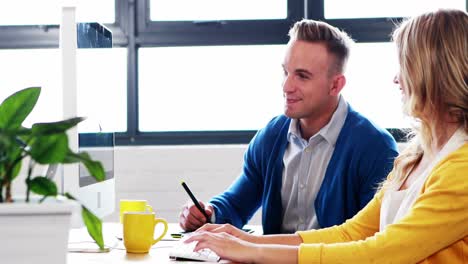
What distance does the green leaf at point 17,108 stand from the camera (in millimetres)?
979

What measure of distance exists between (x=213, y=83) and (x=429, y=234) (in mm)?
2494

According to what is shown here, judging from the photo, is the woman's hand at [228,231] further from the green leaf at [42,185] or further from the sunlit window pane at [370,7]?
the sunlit window pane at [370,7]

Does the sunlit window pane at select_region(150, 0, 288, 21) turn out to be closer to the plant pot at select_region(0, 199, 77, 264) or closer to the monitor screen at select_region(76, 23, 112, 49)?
the monitor screen at select_region(76, 23, 112, 49)

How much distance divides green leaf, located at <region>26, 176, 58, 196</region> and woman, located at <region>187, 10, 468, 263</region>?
0.67 meters

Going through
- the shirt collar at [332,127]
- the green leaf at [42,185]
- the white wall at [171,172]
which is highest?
the green leaf at [42,185]

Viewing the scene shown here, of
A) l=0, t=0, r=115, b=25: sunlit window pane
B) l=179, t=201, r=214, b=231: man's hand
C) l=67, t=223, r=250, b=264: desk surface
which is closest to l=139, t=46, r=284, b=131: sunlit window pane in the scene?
l=0, t=0, r=115, b=25: sunlit window pane

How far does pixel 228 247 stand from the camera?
60.4 inches

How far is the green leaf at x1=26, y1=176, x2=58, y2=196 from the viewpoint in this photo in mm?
909

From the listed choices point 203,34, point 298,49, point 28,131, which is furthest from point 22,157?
point 203,34

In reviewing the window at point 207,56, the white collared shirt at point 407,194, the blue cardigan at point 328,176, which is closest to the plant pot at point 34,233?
the white collared shirt at point 407,194

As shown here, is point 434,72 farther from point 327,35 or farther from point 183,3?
point 183,3

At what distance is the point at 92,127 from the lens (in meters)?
1.89

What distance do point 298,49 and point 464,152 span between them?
1089 millimetres

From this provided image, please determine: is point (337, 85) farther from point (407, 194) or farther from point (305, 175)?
point (407, 194)
